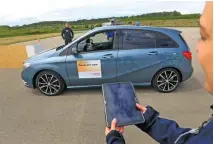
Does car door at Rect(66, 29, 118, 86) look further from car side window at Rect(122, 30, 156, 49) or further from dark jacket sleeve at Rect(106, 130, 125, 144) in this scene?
dark jacket sleeve at Rect(106, 130, 125, 144)

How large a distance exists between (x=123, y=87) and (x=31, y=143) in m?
2.40

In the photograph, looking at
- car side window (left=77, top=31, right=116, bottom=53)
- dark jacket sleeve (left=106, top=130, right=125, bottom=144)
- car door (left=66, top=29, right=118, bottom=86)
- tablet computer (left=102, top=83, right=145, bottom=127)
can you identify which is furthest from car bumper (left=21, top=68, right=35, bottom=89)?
dark jacket sleeve (left=106, top=130, right=125, bottom=144)

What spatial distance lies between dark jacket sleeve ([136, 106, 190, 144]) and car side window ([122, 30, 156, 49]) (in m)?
3.96

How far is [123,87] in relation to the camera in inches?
77.6

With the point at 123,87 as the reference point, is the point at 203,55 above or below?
above

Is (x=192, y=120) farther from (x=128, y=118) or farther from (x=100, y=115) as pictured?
(x=128, y=118)

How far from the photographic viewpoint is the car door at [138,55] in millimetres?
5531

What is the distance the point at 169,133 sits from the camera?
156cm

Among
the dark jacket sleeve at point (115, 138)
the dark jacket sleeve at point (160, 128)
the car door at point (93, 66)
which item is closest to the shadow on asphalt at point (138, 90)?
the car door at point (93, 66)

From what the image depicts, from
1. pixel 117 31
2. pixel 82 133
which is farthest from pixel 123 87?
pixel 117 31

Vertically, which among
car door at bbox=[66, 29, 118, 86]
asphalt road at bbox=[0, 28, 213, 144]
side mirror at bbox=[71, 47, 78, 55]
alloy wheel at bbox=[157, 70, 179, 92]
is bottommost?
asphalt road at bbox=[0, 28, 213, 144]

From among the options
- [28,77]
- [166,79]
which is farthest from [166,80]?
[28,77]

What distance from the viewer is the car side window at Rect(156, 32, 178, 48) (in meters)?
5.62

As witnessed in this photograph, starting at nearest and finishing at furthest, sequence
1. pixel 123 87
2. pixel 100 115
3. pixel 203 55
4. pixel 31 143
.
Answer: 1. pixel 203 55
2. pixel 123 87
3. pixel 31 143
4. pixel 100 115
